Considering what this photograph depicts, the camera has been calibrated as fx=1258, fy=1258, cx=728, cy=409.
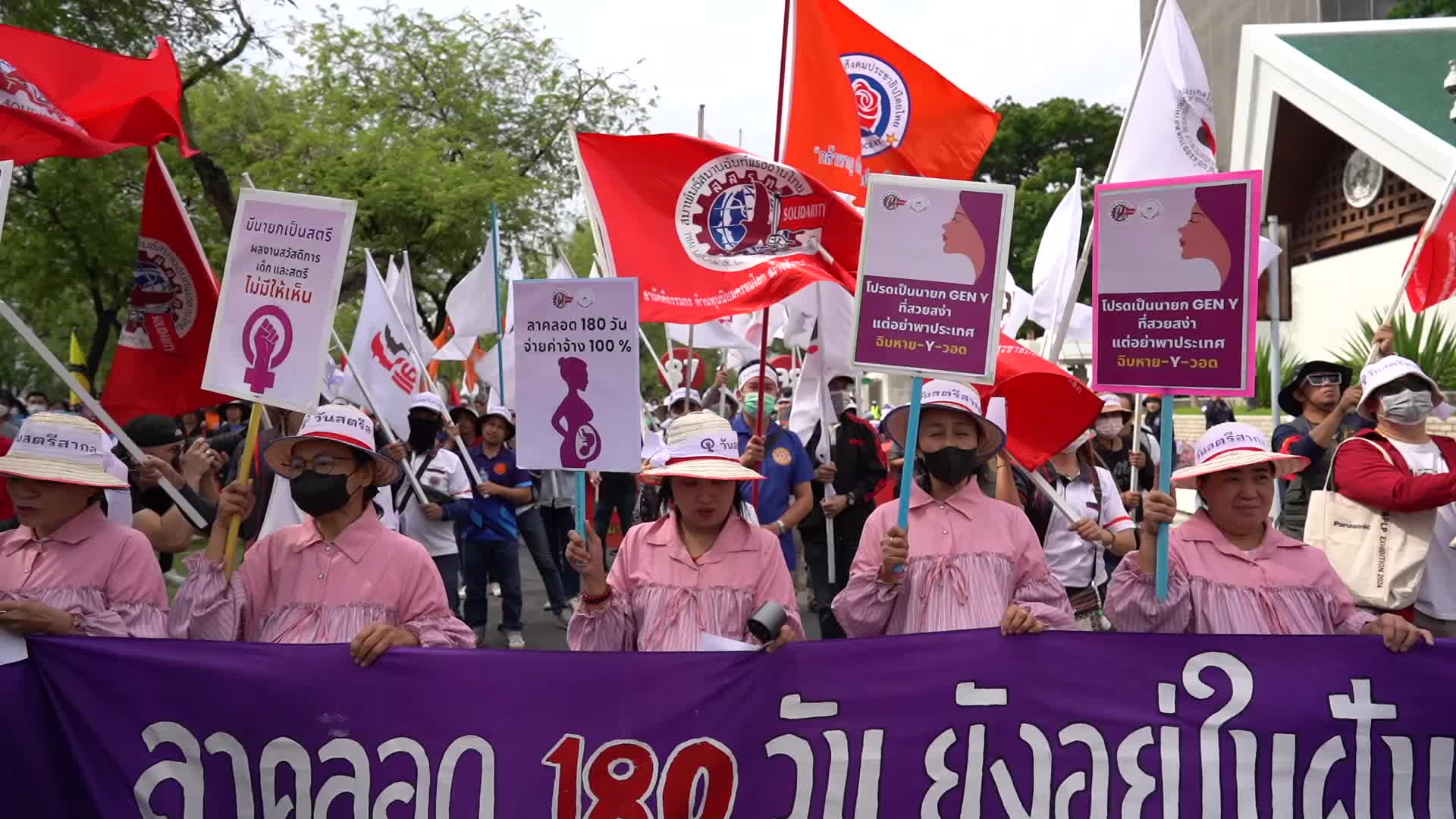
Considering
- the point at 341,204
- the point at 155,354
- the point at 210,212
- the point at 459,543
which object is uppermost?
the point at 210,212

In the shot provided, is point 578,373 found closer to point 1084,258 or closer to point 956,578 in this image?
point 956,578

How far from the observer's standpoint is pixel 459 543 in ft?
33.7

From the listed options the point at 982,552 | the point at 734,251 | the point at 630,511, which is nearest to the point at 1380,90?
the point at 630,511

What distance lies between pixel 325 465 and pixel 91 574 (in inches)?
31.4

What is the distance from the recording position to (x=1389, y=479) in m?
5.00

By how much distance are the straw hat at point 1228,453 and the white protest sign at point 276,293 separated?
2867mm

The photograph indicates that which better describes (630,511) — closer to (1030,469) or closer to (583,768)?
(1030,469)

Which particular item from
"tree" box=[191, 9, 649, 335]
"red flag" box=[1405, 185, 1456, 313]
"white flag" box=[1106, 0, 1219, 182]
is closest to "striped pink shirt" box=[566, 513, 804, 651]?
"white flag" box=[1106, 0, 1219, 182]

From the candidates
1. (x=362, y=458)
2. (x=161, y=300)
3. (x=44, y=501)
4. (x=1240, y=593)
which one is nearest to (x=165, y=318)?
(x=161, y=300)

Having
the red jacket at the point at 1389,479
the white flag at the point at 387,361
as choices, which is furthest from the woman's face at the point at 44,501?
the white flag at the point at 387,361

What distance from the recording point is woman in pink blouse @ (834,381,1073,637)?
3.98 metres

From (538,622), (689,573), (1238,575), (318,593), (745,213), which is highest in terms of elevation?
(745,213)

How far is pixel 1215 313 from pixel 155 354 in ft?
14.3

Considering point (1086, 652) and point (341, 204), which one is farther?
point (341, 204)
